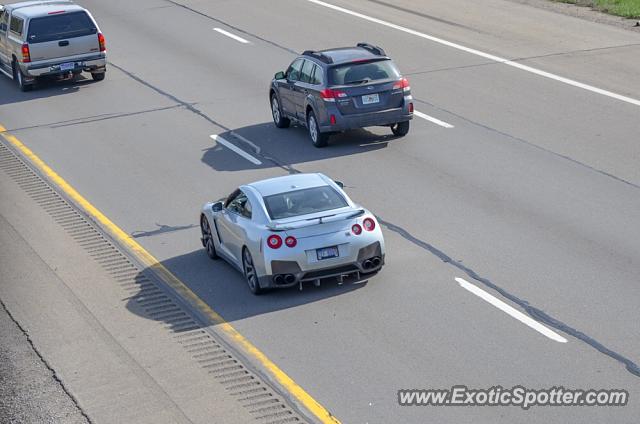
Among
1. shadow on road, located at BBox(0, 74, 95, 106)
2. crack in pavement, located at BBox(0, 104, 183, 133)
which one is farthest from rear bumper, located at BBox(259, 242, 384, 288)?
shadow on road, located at BBox(0, 74, 95, 106)

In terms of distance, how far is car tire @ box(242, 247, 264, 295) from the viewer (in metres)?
14.9

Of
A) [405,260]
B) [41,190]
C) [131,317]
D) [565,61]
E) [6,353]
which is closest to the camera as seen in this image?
[6,353]

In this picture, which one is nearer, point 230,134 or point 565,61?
point 230,134

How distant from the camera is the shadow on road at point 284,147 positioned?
72.1ft

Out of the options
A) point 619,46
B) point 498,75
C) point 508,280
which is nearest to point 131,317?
point 508,280

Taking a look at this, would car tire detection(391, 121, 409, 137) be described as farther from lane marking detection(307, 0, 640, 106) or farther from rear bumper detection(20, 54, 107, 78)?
rear bumper detection(20, 54, 107, 78)

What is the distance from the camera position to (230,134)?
24125 mm

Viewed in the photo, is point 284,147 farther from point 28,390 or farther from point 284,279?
point 28,390

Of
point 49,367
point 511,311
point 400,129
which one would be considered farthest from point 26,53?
point 511,311

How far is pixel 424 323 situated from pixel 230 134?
11.4 meters

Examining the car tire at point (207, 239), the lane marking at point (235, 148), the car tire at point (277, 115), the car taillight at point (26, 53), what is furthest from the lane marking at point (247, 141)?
the car taillight at point (26, 53)

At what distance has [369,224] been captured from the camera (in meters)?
14.9

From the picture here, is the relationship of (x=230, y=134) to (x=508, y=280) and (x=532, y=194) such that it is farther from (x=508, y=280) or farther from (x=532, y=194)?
(x=508, y=280)

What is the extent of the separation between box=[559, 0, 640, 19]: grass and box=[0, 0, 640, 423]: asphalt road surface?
150cm
